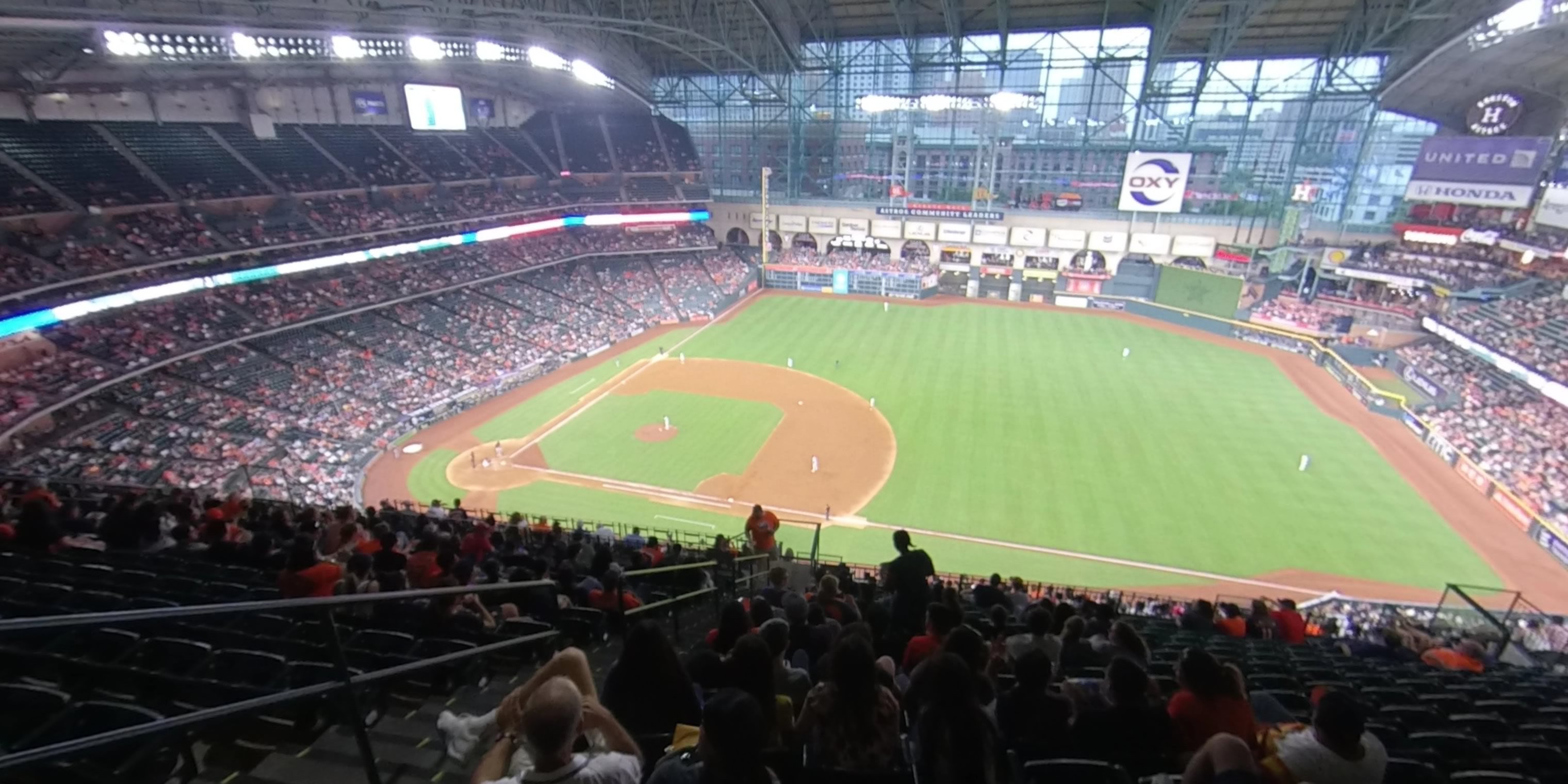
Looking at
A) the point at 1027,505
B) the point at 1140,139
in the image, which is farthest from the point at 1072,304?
the point at 1027,505

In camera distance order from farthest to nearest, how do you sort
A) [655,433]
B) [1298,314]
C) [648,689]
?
[1298,314]
[655,433]
[648,689]

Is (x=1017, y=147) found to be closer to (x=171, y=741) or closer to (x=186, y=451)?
(x=186, y=451)

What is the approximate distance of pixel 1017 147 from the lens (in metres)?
48.3

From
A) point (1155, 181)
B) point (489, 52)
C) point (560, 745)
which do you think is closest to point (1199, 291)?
point (1155, 181)

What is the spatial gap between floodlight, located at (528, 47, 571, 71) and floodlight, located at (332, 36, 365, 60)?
9.08 m

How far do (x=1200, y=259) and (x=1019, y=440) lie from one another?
87.8 ft

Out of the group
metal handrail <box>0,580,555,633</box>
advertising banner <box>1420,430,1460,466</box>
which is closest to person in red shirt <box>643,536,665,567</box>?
metal handrail <box>0,580,555,633</box>

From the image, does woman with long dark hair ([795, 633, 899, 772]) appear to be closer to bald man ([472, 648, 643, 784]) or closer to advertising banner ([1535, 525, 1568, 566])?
bald man ([472, 648, 643, 784])

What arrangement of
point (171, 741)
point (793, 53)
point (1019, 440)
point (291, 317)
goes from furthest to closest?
point (793, 53)
point (291, 317)
point (1019, 440)
point (171, 741)

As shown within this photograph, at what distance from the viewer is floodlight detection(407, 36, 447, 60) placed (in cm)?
3284

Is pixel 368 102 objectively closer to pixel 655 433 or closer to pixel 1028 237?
pixel 655 433

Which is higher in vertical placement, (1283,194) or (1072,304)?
(1283,194)

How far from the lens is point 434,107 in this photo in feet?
135

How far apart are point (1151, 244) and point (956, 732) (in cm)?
4959
